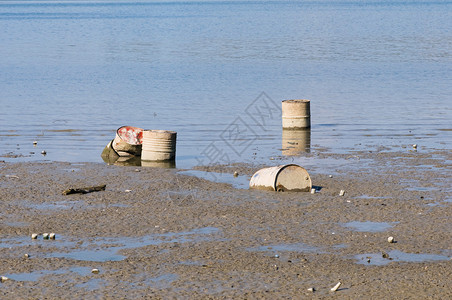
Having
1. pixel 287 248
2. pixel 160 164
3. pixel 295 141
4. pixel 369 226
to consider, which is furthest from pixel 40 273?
pixel 295 141

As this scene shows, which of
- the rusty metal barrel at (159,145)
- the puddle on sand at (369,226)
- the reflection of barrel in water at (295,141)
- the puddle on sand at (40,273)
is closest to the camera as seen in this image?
the puddle on sand at (40,273)

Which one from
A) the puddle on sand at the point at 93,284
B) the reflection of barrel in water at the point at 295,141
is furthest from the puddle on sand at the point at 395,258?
the reflection of barrel in water at the point at 295,141

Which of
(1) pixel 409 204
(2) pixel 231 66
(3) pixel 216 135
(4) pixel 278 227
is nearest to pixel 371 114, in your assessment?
(3) pixel 216 135

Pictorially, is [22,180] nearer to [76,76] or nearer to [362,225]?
[362,225]

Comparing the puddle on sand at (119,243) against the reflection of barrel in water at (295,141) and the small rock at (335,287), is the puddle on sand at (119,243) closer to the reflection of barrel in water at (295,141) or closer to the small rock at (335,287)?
the small rock at (335,287)

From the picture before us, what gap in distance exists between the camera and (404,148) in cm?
1634

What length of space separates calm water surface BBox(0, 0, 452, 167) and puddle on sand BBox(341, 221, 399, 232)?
5714 millimetres

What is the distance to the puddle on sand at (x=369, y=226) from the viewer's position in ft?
31.7

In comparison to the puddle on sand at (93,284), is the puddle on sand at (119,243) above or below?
above

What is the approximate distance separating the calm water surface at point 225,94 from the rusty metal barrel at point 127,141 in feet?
1.55

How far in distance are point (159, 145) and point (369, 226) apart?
20.4 ft

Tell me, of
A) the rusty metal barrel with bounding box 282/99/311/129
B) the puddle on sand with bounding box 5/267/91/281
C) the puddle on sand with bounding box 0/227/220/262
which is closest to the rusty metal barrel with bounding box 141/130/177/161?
the rusty metal barrel with bounding box 282/99/311/129

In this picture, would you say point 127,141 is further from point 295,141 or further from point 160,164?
point 295,141

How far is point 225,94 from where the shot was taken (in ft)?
92.2
